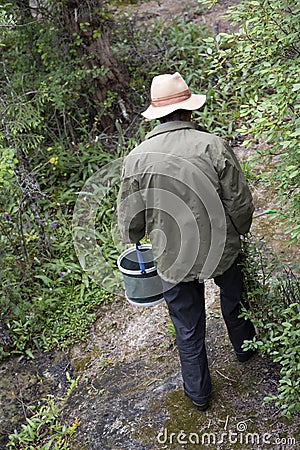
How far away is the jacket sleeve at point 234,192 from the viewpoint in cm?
285

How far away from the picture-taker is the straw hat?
113 inches

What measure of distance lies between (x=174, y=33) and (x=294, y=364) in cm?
568

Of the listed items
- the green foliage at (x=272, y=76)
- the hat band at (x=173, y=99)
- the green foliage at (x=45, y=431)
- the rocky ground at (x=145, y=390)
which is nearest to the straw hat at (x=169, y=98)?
the hat band at (x=173, y=99)

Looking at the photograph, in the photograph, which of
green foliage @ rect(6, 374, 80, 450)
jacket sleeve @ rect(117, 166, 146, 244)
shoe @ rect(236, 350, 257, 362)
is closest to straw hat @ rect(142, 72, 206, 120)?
jacket sleeve @ rect(117, 166, 146, 244)

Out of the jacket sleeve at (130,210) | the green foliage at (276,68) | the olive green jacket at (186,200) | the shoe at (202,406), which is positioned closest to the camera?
the green foliage at (276,68)

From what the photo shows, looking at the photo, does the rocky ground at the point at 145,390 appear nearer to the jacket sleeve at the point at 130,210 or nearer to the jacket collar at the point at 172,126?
the jacket sleeve at the point at 130,210

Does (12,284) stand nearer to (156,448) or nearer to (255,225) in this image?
(156,448)

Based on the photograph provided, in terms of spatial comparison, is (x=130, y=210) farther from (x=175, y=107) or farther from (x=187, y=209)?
(x=175, y=107)

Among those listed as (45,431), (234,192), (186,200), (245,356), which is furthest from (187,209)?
(45,431)

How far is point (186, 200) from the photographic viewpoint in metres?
2.89

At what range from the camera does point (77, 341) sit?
436 cm

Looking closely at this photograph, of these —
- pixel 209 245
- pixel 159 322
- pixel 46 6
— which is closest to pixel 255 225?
pixel 159 322

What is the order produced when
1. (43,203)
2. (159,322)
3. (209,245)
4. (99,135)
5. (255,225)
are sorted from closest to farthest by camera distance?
(209,245), (159,322), (255,225), (43,203), (99,135)

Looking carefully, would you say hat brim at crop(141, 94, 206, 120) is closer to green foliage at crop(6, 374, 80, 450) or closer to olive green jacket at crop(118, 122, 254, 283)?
olive green jacket at crop(118, 122, 254, 283)
